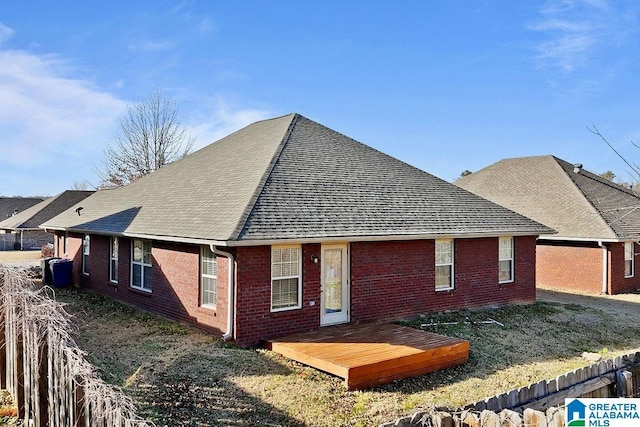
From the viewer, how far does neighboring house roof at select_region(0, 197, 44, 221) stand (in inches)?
2167

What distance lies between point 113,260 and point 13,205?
164 feet

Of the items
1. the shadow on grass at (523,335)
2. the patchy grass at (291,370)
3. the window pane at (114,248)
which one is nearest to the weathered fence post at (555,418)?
the patchy grass at (291,370)

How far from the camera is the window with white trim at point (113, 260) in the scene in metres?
16.0

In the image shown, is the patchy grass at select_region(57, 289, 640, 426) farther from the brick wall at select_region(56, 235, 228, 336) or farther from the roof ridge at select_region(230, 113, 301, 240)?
the roof ridge at select_region(230, 113, 301, 240)

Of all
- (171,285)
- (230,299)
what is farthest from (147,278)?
(230,299)

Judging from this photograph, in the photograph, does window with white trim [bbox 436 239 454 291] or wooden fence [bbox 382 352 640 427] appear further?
window with white trim [bbox 436 239 454 291]

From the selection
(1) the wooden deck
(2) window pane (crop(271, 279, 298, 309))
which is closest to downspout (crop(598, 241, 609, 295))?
(1) the wooden deck

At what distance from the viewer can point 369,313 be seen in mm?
12297

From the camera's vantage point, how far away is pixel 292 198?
12.2 m

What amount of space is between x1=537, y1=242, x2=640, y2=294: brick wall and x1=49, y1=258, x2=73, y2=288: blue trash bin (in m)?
20.8

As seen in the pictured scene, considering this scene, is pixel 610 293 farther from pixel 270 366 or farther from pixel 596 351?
pixel 270 366

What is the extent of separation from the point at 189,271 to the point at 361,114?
545 inches

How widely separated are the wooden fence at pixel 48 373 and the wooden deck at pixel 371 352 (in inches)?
166

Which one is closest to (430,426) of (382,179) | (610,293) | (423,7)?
(382,179)
